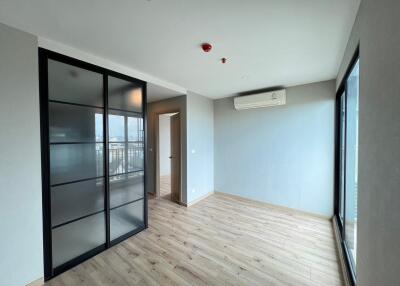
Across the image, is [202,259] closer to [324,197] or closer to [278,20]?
[324,197]

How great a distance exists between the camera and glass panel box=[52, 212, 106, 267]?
73.8 inches

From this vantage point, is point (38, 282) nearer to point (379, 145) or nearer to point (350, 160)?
point (379, 145)

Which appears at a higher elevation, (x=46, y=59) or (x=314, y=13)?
(x=314, y=13)

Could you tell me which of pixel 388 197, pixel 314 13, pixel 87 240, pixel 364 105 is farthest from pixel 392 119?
pixel 87 240

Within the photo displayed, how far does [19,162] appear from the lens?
1584mm

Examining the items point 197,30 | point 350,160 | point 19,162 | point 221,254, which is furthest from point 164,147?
point 350,160

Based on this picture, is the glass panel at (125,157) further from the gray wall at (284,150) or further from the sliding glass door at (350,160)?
the sliding glass door at (350,160)

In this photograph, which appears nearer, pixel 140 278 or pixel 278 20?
pixel 278 20

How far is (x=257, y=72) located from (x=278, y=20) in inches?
46.3

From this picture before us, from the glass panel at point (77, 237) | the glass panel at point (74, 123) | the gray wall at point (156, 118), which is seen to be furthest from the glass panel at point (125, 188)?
the gray wall at point (156, 118)

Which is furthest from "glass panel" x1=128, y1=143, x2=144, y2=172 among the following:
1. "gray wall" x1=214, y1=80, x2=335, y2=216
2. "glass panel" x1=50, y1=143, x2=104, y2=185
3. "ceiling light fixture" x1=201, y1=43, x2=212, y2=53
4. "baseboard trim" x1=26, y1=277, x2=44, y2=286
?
"gray wall" x1=214, y1=80, x2=335, y2=216

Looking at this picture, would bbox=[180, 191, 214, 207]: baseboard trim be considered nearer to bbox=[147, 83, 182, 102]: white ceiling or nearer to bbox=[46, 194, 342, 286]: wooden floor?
bbox=[46, 194, 342, 286]: wooden floor

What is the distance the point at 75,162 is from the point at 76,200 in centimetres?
46

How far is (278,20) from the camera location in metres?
1.50
